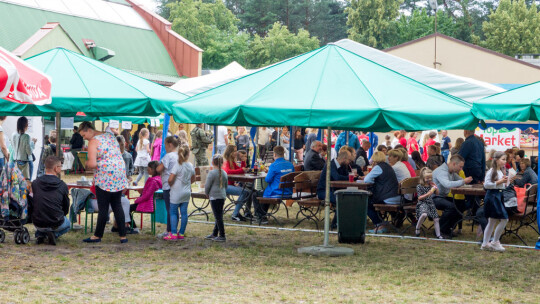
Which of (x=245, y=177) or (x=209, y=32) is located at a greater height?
(x=209, y=32)

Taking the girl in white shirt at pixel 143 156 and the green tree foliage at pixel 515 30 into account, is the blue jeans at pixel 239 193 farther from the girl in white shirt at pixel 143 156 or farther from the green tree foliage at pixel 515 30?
the green tree foliage at pixel 515 30

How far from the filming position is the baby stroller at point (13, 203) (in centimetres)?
1016

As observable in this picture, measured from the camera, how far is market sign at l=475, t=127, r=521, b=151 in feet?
80.9

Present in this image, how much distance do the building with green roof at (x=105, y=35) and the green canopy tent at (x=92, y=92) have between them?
15.7 m

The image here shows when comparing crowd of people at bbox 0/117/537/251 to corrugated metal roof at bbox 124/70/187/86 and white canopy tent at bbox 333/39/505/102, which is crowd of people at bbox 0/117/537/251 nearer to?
white canopy tent at bbox 333/39/505/102

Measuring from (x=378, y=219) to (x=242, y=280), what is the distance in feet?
15.3

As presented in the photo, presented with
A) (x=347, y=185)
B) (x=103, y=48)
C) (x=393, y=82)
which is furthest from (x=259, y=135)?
(x=393, y=82)

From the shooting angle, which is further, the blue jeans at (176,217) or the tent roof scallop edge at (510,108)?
the blue jeans at (176,217)

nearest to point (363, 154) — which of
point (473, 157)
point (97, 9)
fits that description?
point (473, 157)

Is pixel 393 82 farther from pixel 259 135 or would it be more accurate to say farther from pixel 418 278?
pixel 259 135

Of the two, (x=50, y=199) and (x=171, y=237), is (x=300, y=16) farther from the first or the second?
(x=50, y=199)

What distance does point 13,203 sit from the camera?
1026cm

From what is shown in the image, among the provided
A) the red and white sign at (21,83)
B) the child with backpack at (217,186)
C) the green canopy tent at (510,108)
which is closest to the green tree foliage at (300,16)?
the child with backpack at (217,186)

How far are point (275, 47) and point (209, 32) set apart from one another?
569cm
